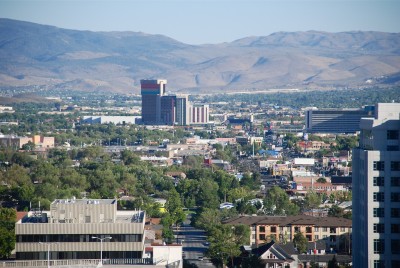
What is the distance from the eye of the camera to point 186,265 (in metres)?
51.6

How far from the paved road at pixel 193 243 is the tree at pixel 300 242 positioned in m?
4.62

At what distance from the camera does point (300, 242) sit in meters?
62.7

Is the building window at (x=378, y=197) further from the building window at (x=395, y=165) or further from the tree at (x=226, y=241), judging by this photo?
the tree at (x=226, y=241)

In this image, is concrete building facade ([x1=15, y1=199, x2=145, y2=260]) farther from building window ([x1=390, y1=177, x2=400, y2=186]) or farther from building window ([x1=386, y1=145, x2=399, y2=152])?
building window ([x1=386, y1=145, x2=399, y2=152])

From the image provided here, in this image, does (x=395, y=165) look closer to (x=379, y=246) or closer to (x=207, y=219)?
(x=379, y=246)

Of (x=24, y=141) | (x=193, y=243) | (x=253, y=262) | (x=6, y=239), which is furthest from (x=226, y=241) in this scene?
(x=24, y=141)

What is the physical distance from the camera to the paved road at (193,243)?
197ft

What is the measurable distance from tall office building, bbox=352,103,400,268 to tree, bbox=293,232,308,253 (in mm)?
23383

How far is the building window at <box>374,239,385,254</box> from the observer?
126ft

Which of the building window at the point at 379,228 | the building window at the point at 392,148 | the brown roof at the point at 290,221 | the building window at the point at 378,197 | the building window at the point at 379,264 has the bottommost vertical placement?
the brown roof at the point at 290,221

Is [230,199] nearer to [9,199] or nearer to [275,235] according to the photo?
[9,199]

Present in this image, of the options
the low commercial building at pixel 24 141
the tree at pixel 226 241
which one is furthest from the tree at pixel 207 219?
the low commercial building at pixel 24 141

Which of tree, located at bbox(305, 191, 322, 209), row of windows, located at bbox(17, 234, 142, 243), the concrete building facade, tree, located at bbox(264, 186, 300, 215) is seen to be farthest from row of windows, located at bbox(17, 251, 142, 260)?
tree, located at bbox(305, 191, 322, 209)

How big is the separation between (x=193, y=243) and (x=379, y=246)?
29579 mm
